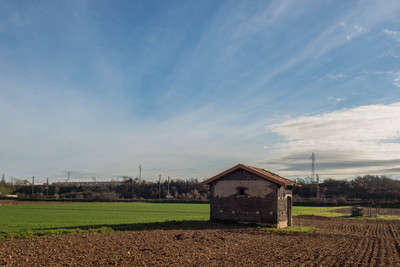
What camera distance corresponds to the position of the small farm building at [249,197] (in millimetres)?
27219

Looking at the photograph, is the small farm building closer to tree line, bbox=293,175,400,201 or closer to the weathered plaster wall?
the weathered plaster wall

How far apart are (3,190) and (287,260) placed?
120 meters

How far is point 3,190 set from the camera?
112625 mm

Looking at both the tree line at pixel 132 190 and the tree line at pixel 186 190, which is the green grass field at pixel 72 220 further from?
the tree line at pixel 132 190

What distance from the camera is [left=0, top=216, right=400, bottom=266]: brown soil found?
1352 centimetres

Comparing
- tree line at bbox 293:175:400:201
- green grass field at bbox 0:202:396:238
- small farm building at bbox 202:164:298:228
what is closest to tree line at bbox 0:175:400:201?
tree line at bbox 293:175:400:201

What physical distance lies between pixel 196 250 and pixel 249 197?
500 inches

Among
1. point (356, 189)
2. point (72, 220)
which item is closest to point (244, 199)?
point (72, 220)

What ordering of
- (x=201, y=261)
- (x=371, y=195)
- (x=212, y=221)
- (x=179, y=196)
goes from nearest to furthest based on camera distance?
(x=201, y=261) → (x=212, y=221) → (x=371, y=195) → (x=179, y=196)

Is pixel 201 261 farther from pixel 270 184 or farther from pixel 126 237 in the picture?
pixel 270 184

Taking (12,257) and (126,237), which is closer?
(12,257)

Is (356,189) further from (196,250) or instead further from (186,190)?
(196,250)

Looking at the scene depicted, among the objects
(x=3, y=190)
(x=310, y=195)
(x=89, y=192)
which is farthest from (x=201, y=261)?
(x=3, y=190)

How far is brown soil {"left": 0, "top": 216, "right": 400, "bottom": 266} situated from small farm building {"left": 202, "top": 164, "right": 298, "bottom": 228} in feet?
17.2
